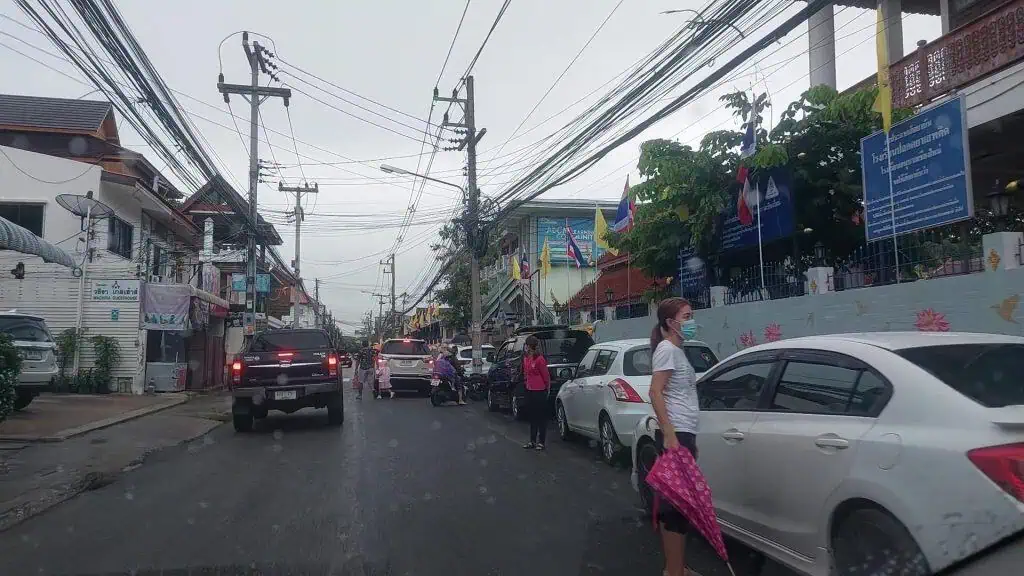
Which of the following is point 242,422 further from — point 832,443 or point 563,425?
point 832,443

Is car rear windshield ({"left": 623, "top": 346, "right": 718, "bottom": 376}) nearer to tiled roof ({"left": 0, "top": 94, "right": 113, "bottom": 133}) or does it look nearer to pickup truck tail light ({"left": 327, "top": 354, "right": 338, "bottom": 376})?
pickup truck tail light ({"left": 327, "top": 354, "right": 338, "bottom": 376})

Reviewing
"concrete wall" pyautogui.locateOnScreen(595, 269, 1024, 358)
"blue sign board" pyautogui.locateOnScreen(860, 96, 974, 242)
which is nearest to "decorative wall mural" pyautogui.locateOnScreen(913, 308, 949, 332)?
"concrete wall" pyautogui.locateOnScreen(595, 269, 1024, 358)

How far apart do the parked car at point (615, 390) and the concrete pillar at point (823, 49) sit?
31.4ft

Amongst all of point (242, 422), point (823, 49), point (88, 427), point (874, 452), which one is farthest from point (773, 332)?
point (88, 427)

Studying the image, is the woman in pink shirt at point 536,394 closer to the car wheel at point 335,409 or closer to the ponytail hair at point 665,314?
the car wheel at point 335,409

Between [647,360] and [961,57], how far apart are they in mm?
7375

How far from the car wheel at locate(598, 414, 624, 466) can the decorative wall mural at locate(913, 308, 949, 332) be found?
391cm

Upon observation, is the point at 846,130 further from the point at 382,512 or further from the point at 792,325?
the point at 382,512

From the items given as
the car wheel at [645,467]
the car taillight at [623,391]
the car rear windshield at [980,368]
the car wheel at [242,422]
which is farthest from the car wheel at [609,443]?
the car wheel at [242,422]

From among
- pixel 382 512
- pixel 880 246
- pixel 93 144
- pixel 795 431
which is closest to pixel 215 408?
pixel 93 144

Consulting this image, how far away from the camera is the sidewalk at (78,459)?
7539 mm

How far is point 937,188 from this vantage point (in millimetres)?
9172

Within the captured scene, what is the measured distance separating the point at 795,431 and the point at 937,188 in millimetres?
6259

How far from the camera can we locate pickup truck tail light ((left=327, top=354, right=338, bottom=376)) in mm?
13391
